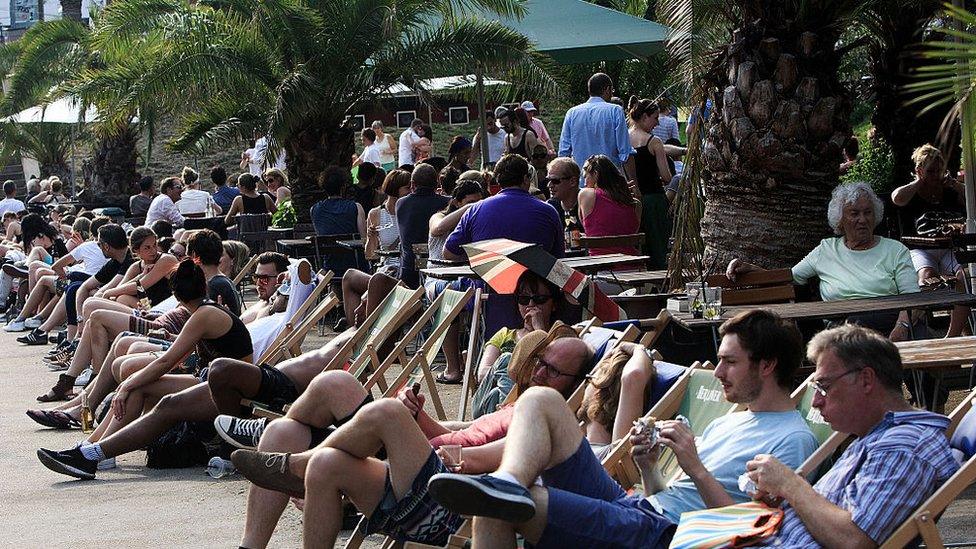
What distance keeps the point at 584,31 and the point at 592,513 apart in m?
11.8

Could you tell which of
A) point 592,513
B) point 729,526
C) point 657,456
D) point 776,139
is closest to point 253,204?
point 776,139

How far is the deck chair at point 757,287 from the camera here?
7.71 meters

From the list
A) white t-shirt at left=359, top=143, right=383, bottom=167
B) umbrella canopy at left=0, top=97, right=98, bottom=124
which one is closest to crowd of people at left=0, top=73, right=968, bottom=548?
white t-shirt at left=359, top=143, right=383, bottom=167

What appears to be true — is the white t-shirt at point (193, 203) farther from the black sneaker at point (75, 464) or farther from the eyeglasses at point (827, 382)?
the eyeglasses at point (827, 382)

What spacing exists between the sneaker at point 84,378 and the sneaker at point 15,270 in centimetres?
788

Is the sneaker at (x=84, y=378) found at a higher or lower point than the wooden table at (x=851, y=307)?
lower

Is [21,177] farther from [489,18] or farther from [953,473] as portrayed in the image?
[953,473]

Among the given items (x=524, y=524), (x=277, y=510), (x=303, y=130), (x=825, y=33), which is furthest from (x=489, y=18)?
(x=524, y=524)

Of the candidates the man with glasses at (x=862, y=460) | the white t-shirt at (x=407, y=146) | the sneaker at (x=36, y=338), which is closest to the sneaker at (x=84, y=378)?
the sneaker at (x=36, y=338)

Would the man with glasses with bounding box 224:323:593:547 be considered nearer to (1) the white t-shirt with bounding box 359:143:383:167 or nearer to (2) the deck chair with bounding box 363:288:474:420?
(2) the deck chair with bounding box 363:288:474:420

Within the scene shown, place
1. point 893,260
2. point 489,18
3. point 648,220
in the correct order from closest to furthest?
point 893,260 < point 648,220 < point 489,18

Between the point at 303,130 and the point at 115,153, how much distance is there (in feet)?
39.3

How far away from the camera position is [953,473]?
409 centimetres

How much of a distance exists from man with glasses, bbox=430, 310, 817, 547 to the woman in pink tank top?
16.9 ft
